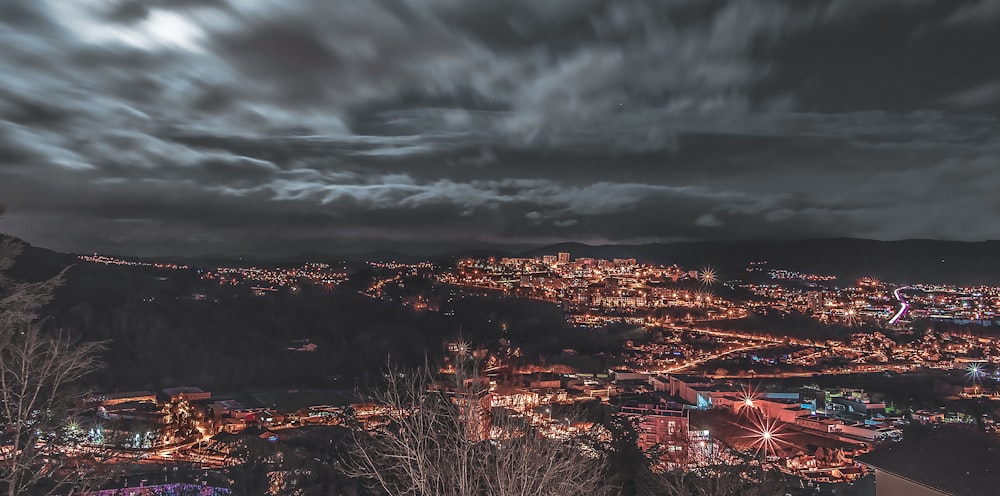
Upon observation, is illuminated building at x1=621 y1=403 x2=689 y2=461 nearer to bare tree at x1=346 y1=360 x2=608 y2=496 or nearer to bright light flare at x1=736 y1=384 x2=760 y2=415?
bright light flare at x1=736 y1=384 x2=760 y2=415

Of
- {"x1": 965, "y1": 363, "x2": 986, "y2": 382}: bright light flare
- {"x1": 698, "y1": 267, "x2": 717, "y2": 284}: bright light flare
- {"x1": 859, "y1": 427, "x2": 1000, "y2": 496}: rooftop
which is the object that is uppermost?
{"x1": 698, "y1": 267, "x2": 717, "y2": 284}: bright light flare

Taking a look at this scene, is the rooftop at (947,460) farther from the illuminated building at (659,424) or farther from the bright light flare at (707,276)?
the bright light flare at (707,276)

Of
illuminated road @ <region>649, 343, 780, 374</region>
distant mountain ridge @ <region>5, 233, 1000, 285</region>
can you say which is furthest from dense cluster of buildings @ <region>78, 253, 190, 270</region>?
illuminated road @ <region>649, 343, 780, 374</region>

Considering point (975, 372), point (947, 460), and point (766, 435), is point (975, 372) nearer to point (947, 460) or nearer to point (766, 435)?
point (766, 435)

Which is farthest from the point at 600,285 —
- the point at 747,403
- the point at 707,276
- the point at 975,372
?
the point at 747,403

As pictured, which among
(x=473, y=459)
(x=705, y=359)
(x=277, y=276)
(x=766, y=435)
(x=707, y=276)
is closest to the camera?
(x=473, y=459)

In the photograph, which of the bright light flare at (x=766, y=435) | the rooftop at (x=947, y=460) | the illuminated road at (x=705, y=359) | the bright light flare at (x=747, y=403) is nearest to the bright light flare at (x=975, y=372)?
the illuminated road at (x=705, y=359)

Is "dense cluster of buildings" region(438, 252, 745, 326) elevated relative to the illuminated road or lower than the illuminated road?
elevated

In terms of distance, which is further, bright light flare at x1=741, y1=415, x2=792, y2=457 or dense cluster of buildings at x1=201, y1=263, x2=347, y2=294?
dense cluster of buildings at x1=201, y1=263, x2=347, y2=294

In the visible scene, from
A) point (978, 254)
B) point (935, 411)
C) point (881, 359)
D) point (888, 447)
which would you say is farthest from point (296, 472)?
point (978, 254)
